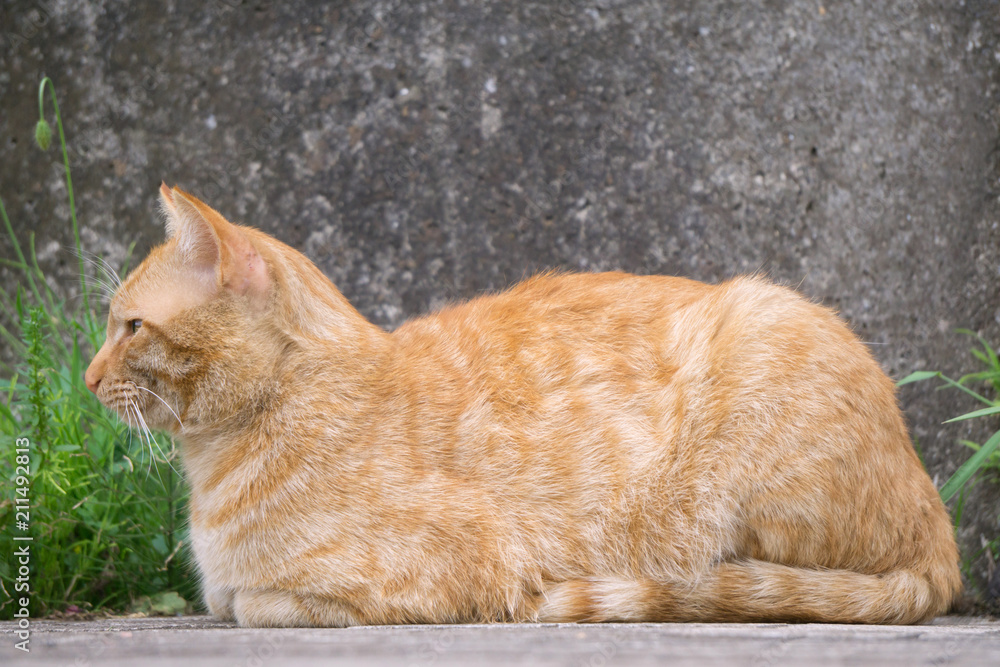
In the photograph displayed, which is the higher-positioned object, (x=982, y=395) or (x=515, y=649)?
(x=515, y=649)

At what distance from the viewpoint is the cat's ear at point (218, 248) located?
7.52ft

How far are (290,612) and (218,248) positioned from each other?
3.28 ft

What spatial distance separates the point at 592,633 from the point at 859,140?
9.27 feet

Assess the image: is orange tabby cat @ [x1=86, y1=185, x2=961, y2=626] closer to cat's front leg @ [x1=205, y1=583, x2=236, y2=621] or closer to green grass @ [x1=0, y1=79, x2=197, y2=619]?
cat's front leg @ [x1=205, y1=583, x2=236, y2=621]

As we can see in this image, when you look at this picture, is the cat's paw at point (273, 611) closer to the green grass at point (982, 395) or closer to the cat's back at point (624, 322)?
the cat's back at point (624, 322)

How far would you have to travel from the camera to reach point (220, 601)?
7.94ft

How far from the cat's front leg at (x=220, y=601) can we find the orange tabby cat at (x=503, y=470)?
12 millimetres

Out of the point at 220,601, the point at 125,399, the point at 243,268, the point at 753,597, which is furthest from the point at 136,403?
the point at 753,597

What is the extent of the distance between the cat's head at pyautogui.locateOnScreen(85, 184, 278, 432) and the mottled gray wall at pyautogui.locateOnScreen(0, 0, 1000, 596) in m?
1.31

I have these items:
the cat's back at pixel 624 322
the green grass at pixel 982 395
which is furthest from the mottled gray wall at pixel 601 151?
the cat's back at pixel 624 322

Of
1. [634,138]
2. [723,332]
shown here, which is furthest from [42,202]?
[723,332]

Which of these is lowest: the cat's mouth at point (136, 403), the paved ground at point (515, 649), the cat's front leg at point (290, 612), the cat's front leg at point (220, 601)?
the cat's front leg at point (220, 601)

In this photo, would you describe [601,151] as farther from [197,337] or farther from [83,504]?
[83,504]

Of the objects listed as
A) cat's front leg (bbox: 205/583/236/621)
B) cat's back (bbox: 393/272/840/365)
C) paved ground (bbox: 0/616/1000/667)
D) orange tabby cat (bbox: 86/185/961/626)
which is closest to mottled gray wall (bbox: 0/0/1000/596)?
cat's back (bbox: 393/272/840/365)
